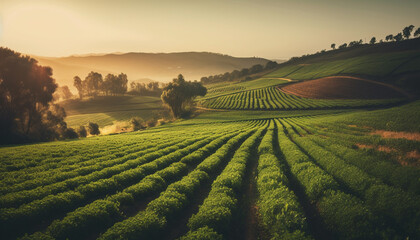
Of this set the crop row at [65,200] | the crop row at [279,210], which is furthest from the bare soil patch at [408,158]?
the crop row at [65,200]

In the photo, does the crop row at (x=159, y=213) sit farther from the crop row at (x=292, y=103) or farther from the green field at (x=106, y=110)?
the green field at (x=106, y=110)

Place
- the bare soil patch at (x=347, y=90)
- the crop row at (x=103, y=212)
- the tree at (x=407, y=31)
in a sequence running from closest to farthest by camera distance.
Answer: the crop row at (x=103, y=212) < the bare soil patch at (x=347, y=90) < the tree at (x=407, y=31)

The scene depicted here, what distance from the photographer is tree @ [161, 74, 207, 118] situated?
280 ft

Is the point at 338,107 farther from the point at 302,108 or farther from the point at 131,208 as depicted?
the point at 131,208

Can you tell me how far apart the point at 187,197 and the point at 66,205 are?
25.2 feet

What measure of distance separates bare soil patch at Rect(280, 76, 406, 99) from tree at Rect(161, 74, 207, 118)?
208 feet

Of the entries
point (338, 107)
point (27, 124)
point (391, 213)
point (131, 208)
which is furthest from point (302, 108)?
point (27, 124)

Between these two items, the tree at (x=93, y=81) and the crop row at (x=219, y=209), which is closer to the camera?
the crop row at (x=219, y=209)

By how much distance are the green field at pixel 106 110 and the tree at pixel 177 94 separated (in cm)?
1772

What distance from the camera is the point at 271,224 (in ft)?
34.2

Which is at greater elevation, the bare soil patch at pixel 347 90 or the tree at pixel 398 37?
the tree at pixel 398 37

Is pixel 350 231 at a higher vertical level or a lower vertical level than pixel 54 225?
lower

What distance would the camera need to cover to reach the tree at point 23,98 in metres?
38.8

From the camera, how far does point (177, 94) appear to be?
86.2 meters
